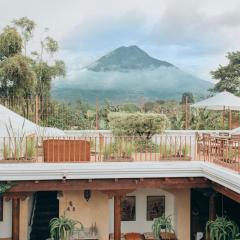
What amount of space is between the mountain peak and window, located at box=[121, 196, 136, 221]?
277ft

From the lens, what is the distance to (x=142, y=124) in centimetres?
1555

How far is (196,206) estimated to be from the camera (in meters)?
13.6

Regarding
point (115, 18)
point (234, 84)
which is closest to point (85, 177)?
point (234, 84)

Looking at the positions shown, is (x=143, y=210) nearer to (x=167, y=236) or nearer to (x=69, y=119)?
(x=167, y=236)

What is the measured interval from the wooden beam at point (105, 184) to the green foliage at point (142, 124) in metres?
3.98

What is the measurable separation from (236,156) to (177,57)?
14480 centimetres

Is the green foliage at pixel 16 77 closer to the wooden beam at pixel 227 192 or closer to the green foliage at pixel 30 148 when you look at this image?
the green foliage at pixel 30 148

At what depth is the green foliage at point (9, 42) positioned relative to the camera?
68.4ft

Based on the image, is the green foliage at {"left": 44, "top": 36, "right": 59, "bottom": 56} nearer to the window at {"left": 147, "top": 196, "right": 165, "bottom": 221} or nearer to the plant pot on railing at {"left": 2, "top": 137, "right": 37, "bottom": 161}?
the window at {"left": 147, "top": 196, "right": 165, "bottom": 221}

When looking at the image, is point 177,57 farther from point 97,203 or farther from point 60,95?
point 97,203

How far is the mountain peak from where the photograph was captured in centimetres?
10019

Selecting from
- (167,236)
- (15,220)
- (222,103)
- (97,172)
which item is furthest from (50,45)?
Answer: (97,172)

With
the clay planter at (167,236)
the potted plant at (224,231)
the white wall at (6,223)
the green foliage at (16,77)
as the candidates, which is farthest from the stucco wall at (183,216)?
the green foliage at (16,77)

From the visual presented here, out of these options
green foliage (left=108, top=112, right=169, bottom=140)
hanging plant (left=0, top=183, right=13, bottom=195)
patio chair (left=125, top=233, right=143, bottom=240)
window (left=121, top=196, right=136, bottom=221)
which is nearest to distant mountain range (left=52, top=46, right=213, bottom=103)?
green foliage (left=108, top=112, right=169, bottom=140)
